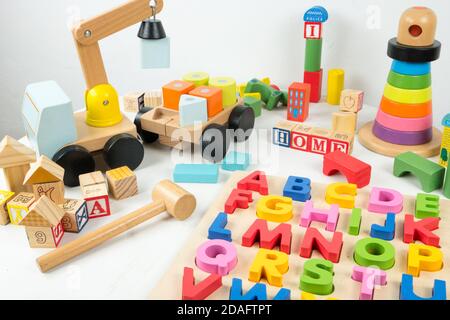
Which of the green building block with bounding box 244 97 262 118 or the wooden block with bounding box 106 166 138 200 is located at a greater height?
the green building block with bounding box 244 97 262 118

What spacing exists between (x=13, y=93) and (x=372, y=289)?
1493 millimetres

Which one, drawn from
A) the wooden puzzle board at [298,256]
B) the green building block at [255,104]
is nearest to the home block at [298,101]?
the green building block at [255,104]

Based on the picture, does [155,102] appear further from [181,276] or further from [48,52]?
[48,52]

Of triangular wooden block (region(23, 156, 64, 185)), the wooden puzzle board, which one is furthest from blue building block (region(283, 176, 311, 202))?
triangular wooden block (region(23, 156, 64, 185))

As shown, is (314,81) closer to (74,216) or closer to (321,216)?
(321,216)

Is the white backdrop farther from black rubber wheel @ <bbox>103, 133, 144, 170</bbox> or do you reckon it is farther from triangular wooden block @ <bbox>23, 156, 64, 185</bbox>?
triangular wooden block @ <bbox>23, 156, 64, 185</bbox>

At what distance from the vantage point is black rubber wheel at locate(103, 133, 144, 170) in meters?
0.92

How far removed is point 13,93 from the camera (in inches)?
70.2

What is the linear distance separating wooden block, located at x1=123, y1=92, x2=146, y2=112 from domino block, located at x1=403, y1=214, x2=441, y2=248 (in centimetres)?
61

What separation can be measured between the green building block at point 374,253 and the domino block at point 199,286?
0.18 m

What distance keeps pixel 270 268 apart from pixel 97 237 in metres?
0.25

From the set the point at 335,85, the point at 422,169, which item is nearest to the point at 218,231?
the point at 422,169

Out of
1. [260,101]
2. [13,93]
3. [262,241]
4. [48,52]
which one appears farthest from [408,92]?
[13,93]

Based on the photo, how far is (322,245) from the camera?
0.71 metres
